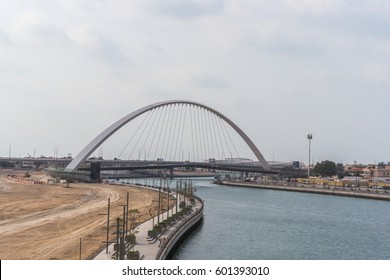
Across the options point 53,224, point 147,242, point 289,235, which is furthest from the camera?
point 289,235

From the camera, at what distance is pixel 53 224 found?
97.8 ft

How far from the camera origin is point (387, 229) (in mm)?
36875

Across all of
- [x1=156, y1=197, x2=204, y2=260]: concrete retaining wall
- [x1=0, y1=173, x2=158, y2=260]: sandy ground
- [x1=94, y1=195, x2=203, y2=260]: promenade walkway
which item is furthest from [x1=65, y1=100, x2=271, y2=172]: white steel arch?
[x1=94, y1=195, x2=203, y2=260]: promenade walkway

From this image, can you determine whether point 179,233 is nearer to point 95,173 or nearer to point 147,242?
point 147,242

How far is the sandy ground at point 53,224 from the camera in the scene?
2164cm

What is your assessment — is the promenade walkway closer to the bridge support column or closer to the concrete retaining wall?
the concrete retaining wall

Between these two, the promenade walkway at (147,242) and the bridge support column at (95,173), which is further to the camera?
the bridge support column at (95,173)

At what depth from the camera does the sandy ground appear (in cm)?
2164

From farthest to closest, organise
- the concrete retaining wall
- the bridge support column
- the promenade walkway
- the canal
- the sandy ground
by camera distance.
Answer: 1. the bridge support column
2. the canal
3. the concrete retaining wall
4. the sandy ground
5. the promenade walkway

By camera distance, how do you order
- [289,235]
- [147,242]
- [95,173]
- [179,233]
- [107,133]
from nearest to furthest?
[147,242]
[179,233]
[289,235]
[95,173]
[107,133]

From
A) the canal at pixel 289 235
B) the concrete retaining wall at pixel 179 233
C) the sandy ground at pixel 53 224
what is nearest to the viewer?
the sandy ground at pixel 53 224

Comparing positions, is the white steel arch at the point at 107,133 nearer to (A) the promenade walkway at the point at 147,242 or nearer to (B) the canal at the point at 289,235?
(B) the canal at the point at 289,235

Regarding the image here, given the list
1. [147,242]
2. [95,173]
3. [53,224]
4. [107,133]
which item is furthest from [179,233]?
[107,133]

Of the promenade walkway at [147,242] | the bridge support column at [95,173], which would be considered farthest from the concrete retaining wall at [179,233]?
the bridge support column at [95,173]
